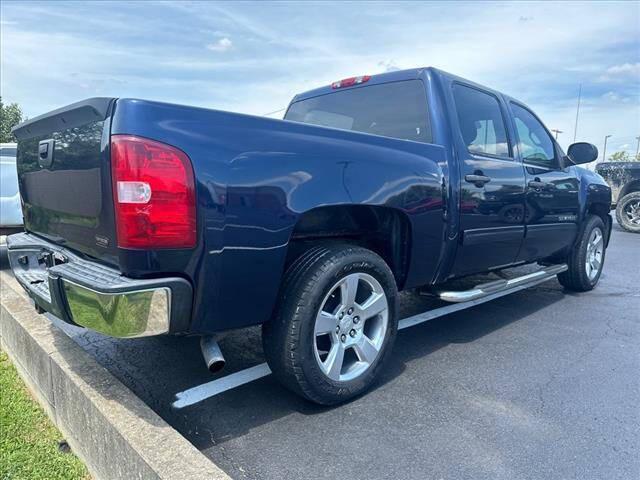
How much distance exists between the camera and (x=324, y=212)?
2680mm

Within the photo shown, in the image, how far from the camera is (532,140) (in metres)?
4.49

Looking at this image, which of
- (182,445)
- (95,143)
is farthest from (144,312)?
(95,143)

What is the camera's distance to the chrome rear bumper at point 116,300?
194 centimetres

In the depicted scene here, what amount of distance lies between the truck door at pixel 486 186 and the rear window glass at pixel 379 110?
0.29m

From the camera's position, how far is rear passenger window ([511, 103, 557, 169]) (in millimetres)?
4273

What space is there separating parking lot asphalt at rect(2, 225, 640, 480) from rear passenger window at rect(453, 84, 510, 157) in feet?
4.85

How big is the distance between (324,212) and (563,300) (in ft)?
11.8

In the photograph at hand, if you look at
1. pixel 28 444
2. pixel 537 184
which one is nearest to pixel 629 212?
pixel 537 184

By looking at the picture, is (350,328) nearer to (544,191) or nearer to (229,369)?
(229,369)

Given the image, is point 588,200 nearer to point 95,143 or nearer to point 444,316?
point 444,316

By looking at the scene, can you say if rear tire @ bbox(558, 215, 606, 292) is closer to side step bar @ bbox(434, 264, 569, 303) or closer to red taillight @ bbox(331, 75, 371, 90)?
side step bar @ bbox(434, 264, 569, 303)

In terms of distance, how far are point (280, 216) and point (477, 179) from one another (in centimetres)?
174

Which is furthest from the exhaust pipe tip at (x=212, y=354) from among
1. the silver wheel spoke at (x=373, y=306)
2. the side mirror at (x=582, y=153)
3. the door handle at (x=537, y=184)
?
the side mirror at (x=582, y=153)

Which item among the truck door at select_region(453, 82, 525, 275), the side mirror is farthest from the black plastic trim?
the side mirror
